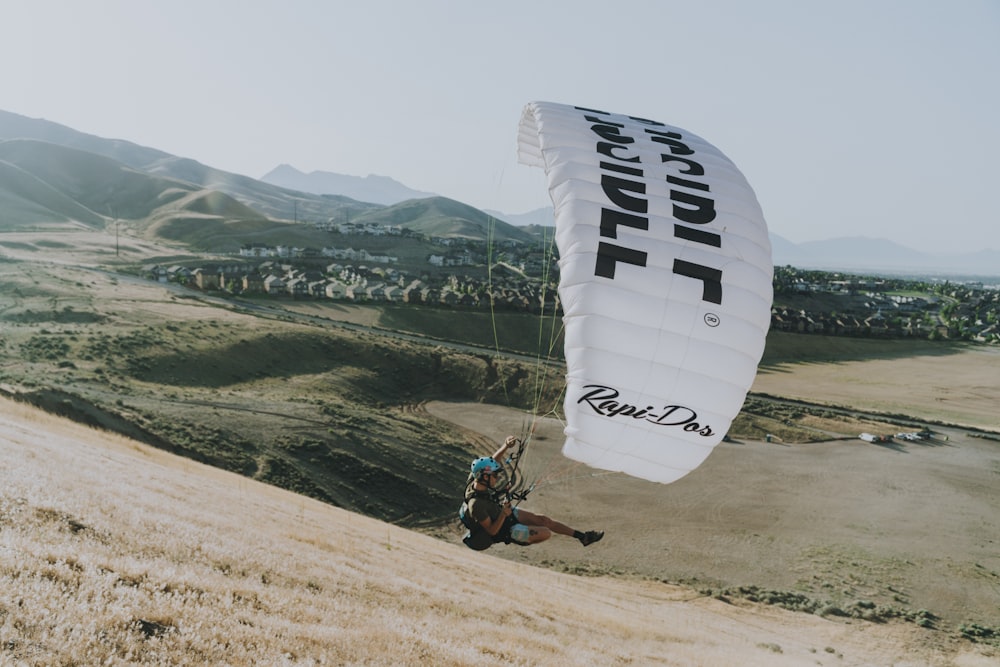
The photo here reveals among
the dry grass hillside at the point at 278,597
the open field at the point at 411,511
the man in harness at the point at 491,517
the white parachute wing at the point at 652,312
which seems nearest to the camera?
the dry grass hillside at the point at 278,597

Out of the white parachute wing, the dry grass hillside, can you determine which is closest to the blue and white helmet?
the white parachute wing

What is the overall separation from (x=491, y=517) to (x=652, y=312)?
12.8ft

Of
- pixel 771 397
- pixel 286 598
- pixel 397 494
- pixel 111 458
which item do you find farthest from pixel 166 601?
pixel 771 397

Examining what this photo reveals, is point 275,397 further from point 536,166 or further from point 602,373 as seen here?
→ point 602,373

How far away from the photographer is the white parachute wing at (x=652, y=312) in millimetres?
9258

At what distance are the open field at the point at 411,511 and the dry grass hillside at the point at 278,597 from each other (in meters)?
0.06

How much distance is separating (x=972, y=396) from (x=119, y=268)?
114 m

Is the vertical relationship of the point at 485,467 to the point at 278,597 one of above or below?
above

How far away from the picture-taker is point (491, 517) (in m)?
8.77

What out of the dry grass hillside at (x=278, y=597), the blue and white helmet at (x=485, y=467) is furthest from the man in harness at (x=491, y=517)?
the dry grass hillside at (x=278, y=597)

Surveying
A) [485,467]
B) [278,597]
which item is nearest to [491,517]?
[485,467]

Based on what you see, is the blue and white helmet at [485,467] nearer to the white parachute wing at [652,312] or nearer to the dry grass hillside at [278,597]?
the white parachute wing at [652,312]

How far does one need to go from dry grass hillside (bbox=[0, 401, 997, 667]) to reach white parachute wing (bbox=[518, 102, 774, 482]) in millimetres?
3585

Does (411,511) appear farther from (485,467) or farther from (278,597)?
(278,597)
